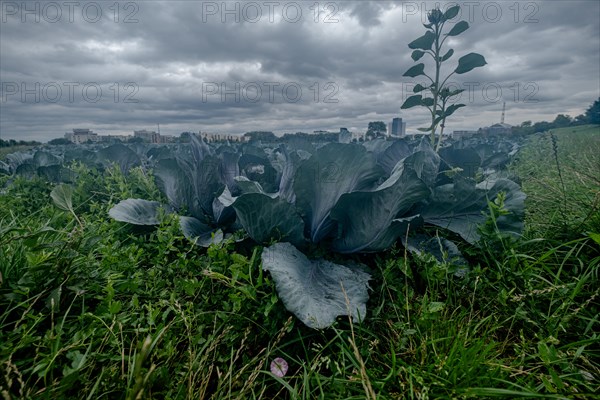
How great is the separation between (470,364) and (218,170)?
5.31 ft

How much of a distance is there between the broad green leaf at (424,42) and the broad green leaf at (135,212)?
7.81 ft

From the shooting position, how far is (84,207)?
115 inches

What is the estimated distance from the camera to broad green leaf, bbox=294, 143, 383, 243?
1430 mm

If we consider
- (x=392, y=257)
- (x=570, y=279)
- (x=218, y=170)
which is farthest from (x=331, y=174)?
(x=570, y=279)

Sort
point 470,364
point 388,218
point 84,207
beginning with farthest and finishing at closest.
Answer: point 84,207 → point 388,218 → point 470,364

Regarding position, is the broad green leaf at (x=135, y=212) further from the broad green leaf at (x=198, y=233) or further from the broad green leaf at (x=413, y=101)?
the broad green leaf at (x=413, y=101)

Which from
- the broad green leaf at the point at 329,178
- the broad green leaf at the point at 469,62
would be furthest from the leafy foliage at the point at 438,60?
the broad green leaf at the point at 329,178

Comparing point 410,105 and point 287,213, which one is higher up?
point 410,105

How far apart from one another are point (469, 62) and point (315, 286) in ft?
7.55

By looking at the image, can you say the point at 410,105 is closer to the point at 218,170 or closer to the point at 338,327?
the point at 218,170

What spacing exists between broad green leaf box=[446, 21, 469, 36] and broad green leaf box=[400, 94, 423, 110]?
0.52m

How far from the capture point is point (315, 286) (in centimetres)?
126

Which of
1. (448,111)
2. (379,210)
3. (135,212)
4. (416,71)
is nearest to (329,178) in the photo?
(379,210)

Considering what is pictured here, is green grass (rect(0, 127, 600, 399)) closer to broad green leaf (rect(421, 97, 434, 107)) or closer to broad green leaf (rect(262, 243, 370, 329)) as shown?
broad green leaf (rect(262, 243, 370, 329))
